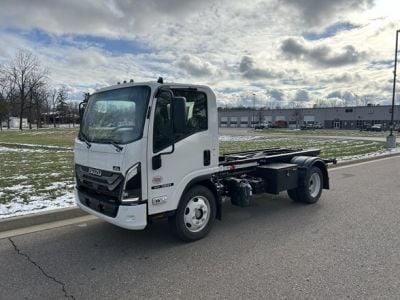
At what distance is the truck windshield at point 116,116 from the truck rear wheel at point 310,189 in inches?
161

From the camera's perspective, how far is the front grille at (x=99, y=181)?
13.7ft

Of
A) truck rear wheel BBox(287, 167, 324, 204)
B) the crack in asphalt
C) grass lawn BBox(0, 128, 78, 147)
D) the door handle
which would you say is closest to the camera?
the crack in asphalt

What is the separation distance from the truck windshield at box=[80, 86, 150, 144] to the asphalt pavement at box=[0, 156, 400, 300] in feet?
5.24

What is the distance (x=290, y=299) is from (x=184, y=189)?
6.61ft

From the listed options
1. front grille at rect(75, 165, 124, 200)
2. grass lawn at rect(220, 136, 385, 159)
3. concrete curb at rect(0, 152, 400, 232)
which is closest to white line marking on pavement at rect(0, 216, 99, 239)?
concrete curb at rect(0, 152, 400, 232)

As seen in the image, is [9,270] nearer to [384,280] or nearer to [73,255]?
[73,255]

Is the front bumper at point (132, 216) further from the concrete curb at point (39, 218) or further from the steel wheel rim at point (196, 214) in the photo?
the concrete curb at point (39, 218)

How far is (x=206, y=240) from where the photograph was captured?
4.88 meters

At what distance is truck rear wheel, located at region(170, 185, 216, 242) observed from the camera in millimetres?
4660

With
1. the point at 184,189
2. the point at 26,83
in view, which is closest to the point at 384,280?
the point at 184,189

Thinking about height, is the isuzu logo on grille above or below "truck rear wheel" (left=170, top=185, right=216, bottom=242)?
above

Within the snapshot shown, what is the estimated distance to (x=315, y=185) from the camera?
7266 millimetres

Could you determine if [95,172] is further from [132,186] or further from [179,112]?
[179,112]

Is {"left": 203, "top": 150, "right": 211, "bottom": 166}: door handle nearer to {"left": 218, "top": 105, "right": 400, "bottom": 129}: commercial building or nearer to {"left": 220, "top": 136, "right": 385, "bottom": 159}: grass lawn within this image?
{"left": 220, "top": 136, "right": 385, "bottom": 159}: grass lawn
